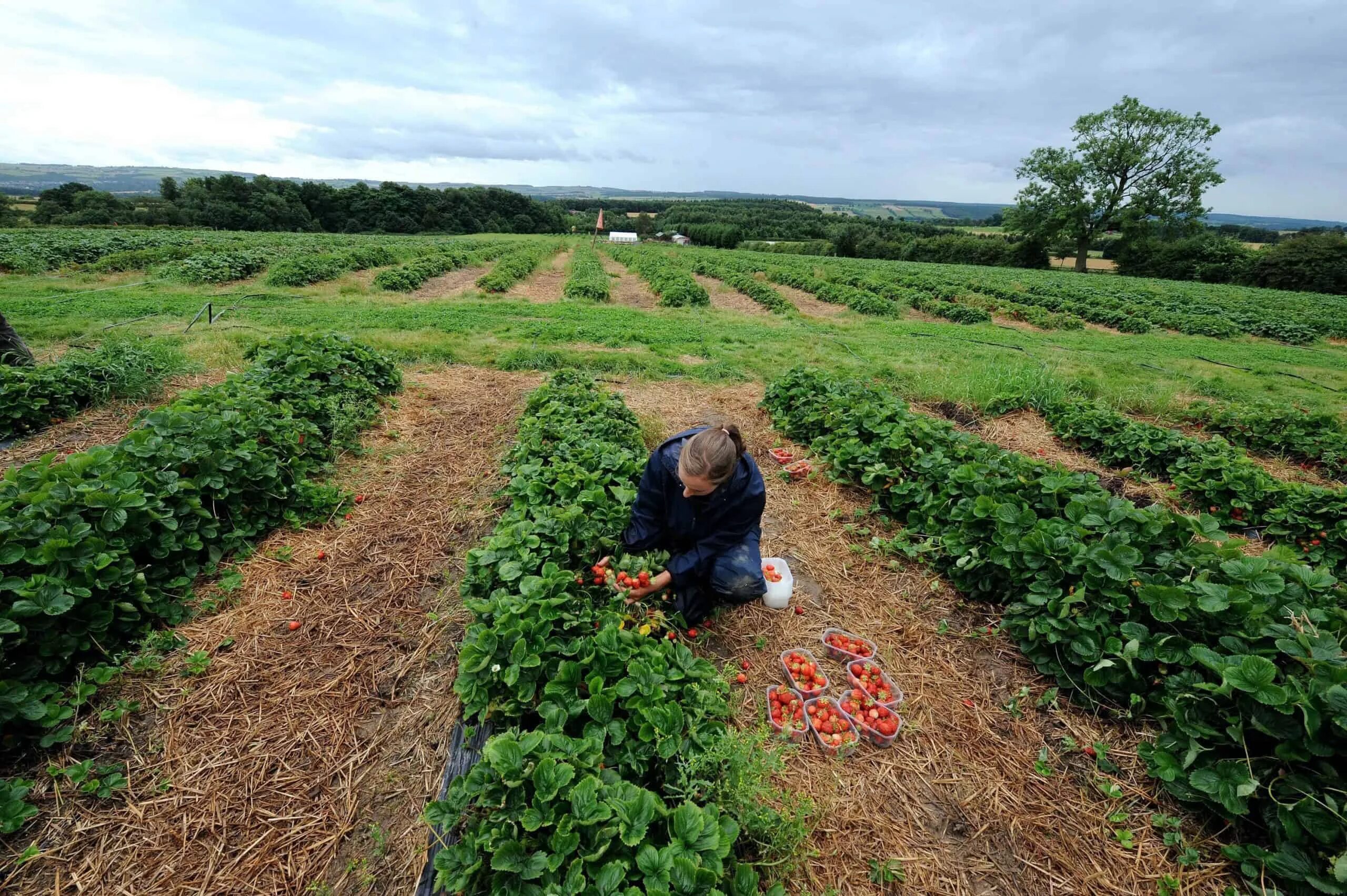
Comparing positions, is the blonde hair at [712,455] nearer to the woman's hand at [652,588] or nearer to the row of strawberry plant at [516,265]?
the woman's hand at [652,588]

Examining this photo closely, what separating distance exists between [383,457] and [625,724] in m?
4.74

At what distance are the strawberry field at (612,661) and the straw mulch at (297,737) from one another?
2 centimetres

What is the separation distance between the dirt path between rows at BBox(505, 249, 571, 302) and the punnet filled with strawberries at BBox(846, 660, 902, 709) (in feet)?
53.6

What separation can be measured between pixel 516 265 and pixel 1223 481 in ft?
83.6

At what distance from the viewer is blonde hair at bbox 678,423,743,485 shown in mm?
2926

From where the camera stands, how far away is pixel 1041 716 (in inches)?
127

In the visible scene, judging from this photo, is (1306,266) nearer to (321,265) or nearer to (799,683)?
(799,683)

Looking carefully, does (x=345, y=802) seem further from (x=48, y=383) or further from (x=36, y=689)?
(x=48, y=383)

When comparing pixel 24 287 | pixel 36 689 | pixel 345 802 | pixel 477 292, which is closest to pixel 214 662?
pixel 36 689

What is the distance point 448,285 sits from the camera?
21156 millimetres

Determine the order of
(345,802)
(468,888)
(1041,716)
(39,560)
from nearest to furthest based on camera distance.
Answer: (468,888) < (345,802) < (39,560) < (1041,716)

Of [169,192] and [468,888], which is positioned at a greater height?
[169,192]

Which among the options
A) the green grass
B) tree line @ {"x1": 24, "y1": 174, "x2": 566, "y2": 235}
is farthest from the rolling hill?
the green grass

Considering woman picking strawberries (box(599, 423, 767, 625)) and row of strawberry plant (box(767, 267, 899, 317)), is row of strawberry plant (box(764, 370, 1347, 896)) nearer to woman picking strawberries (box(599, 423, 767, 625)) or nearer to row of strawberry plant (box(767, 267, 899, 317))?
woman picking strawberries (box(599, 423, 767, 625))
